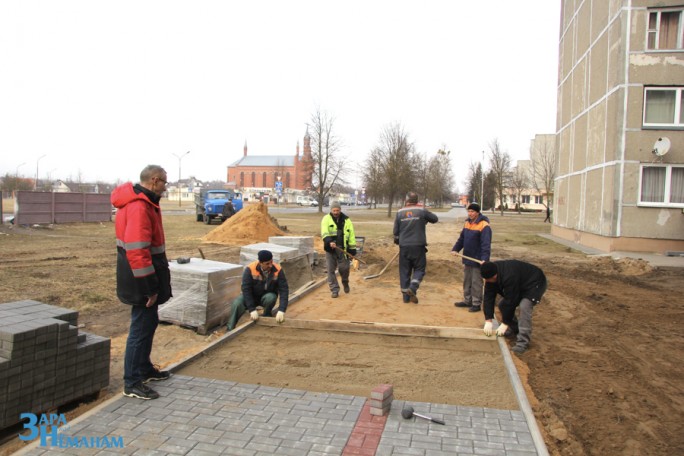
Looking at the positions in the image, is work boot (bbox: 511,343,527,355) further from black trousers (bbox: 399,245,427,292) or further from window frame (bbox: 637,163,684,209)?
window frame (bbox: 637,163,684,209)

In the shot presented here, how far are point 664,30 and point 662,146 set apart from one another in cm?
455

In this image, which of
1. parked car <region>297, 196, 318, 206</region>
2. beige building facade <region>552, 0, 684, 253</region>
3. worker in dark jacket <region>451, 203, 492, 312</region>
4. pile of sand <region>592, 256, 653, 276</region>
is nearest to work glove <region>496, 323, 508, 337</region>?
worker in dark jacket <region>451, 203, 492, 312</region>

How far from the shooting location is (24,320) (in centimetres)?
412

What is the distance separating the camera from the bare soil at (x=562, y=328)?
13.8 ft

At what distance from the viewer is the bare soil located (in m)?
4.21

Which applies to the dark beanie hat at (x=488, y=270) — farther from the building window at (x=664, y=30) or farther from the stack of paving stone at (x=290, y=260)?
the building window at (x=664, y=30)

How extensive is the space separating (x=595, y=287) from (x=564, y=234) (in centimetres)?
1480

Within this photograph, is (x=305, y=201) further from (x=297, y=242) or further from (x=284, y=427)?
(x=284, y=427)

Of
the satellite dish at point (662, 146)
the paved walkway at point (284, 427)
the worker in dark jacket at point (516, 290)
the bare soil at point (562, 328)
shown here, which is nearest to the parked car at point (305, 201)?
the bare soil at point (562, 328)

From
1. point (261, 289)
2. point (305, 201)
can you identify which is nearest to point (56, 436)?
point (261, 289)

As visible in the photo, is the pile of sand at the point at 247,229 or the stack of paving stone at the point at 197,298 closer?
the stack of paving stone at the point at 197,298

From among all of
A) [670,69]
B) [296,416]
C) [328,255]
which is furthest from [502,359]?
[670,69]

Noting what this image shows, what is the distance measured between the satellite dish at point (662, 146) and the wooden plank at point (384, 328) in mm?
14853

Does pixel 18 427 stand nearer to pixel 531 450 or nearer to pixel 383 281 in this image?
pixel 531 450
